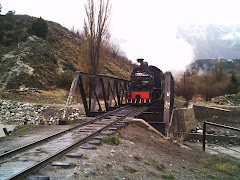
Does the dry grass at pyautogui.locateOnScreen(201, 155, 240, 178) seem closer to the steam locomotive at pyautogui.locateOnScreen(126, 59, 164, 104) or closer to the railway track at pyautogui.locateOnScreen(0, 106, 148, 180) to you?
the railway track at pyautogui.locateOnScreen(0, 106, 148, 180)

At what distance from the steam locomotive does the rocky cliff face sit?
1198 cm

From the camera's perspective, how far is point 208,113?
2553 cm

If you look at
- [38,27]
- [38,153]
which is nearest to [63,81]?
[38,27]

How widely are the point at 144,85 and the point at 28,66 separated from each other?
16.6 metres

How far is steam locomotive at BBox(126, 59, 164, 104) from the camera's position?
13961mm

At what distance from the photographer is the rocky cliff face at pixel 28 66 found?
71.5ft

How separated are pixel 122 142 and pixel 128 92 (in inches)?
328

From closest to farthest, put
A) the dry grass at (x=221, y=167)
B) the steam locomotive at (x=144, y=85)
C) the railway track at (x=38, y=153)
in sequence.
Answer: the railway track at (x=38, y=153) → the dry grass at (x=221, y=167) → the steam locomotive at (x=144, y=85)

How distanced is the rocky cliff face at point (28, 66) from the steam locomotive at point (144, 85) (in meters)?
12.0

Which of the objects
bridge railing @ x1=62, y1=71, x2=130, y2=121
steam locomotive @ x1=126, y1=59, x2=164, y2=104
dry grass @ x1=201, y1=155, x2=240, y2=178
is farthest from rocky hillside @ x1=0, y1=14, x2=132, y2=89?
dry grass @ x1=201, y1=155, x2=240, y2=178

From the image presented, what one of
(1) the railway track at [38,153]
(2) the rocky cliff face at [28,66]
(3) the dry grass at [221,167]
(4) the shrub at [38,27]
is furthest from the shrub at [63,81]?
(3) the dry grass at [221,167]

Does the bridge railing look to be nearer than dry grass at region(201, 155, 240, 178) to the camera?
No

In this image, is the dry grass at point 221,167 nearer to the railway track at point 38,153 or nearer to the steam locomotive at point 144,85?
the railway track at point 38,153

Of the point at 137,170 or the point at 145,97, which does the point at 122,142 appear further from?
the point at 145,97
